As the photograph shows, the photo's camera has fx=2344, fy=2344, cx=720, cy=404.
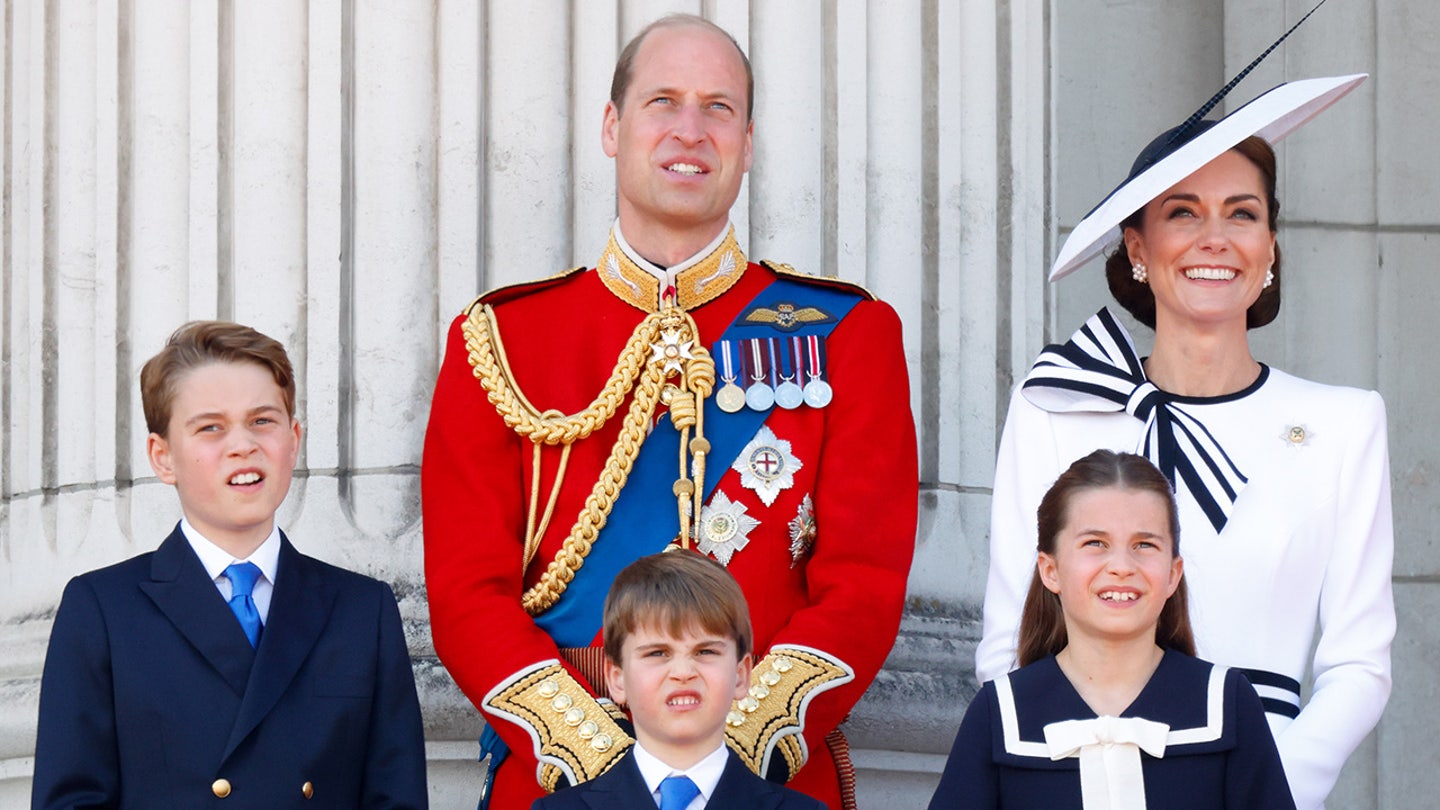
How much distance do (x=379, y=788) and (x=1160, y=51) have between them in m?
3.50

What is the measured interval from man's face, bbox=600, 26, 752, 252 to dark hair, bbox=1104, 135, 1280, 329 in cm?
69

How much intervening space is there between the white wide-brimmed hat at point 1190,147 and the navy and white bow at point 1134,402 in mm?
152

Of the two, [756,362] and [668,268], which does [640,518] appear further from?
[668,268]

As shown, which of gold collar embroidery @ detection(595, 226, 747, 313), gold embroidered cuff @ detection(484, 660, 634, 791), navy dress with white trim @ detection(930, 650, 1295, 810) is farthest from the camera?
gold collar embroidery @ detection(595, 226, 747, 313)

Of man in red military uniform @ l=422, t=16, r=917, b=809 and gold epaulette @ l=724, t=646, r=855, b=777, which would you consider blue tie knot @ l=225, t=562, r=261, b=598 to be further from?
gold epaulette @ l=724, t=646, r=855, b=777

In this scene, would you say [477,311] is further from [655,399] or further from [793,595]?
[793,595]

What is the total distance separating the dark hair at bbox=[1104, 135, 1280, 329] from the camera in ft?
13.3

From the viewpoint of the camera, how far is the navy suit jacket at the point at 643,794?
11.3 ft


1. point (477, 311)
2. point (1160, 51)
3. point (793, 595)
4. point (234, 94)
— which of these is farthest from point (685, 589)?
point (1160, 51)

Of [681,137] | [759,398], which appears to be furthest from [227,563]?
[681,137]

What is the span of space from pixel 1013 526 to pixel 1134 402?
0.30 metres

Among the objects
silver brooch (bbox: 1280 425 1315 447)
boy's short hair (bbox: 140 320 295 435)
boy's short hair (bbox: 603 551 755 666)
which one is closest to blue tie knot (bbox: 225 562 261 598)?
boy's short hair (bbox: 140 320 295 435)

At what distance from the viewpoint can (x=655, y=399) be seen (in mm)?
4062

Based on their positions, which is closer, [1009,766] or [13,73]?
[1009,766]
